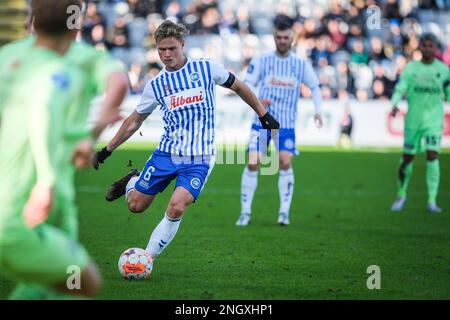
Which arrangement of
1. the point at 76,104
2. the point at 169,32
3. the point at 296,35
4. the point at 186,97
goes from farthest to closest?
the point at 296,35 < the point at 186,97 < the point at 169,32 < the point at 76,104

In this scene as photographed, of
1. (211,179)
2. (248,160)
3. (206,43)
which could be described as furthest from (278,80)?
(206,43)

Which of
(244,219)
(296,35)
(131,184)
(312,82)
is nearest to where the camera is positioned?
(131,184)

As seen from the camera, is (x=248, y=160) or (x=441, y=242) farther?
(x=248, y=160)

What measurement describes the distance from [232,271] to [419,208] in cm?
678

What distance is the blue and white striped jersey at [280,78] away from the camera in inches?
500

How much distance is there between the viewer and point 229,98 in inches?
1040

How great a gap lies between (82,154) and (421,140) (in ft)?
34.5

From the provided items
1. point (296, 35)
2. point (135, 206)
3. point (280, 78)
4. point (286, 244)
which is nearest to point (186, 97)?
point (135, 206)

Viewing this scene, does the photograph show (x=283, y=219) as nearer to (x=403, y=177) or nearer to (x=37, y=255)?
(x=403, y=177)

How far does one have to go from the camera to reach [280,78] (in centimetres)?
1271

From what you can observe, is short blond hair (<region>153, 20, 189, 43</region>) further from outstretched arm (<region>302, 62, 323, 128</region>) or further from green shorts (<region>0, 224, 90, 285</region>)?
outstretched arm (<region>302, 62, 323, 128</region>)

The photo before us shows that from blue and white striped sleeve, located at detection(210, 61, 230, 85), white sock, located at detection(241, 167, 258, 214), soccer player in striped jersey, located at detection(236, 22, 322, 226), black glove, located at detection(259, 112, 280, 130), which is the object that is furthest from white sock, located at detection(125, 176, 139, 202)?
soccer player in striped jersey, located at detection(236, 22, 322, 226)

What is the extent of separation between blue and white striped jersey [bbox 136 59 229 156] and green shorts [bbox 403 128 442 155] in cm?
642
